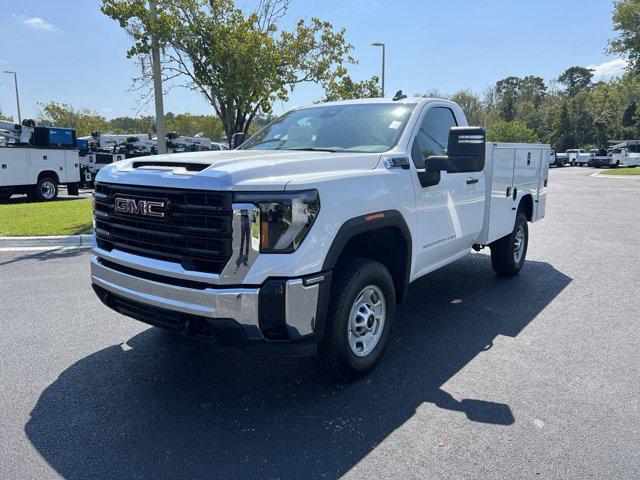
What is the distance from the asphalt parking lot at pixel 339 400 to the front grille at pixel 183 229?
1.01 meters

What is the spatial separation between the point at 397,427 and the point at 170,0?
11.0 meters

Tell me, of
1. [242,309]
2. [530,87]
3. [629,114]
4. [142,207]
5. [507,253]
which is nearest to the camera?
[242,309]

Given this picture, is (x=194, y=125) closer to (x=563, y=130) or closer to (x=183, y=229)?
(x=563, y=130)

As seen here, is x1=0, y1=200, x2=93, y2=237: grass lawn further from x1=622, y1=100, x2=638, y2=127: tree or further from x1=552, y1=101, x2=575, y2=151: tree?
x1=552, y1=101, x2=575, y2=151: tree

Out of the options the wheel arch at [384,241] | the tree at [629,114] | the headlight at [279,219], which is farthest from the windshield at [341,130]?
the tree at [629,114]

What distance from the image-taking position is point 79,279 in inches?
256

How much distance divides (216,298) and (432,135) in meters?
2.69

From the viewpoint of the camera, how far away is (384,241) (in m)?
3.97

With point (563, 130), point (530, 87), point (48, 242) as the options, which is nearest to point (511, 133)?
point (563, 130)

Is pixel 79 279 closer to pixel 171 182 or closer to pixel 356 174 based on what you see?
pixel 171 182

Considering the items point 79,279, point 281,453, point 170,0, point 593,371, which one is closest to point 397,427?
point 281,453

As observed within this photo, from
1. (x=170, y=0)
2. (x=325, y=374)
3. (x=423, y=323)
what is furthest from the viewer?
(x=170, y=0)

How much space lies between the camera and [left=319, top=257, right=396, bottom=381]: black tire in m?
3.26

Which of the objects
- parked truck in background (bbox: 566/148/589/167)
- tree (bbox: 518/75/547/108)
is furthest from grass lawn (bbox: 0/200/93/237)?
tree (bbox: 518/75/547/108)
